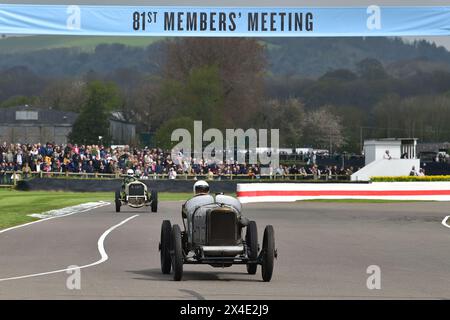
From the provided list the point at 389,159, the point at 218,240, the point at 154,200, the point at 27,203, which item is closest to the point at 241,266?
the point at 218,240

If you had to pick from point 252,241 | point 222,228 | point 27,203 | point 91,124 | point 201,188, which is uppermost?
point 91,124

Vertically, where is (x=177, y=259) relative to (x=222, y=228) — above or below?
below

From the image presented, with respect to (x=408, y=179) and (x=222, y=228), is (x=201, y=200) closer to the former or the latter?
(x=222, y=228)

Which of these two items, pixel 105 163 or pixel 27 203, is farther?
pixel 105 163

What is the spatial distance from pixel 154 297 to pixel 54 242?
1012cm

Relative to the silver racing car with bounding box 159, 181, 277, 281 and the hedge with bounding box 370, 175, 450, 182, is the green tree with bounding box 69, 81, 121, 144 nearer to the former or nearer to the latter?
the hedge with bounding box 370, 175, 450, 182

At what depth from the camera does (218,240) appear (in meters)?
14.2

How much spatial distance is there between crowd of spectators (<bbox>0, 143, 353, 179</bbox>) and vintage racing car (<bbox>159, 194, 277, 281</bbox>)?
43682 millimetres

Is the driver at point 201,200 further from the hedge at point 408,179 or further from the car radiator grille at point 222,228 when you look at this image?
the hedge at point 408,179

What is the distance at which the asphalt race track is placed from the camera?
500 inches

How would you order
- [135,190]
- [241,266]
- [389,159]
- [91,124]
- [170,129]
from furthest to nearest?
[91,124]
[170,129]
[389,159]
[135,190]
[241,266]

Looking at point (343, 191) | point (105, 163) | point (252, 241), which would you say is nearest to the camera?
point (252, 241)

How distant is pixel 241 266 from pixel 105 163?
146 feet

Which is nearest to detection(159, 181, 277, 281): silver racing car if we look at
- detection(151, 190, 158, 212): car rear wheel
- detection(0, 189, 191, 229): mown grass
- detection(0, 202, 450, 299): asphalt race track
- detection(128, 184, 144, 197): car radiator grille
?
detection(0, 202, 450, 299): asphalt race track
